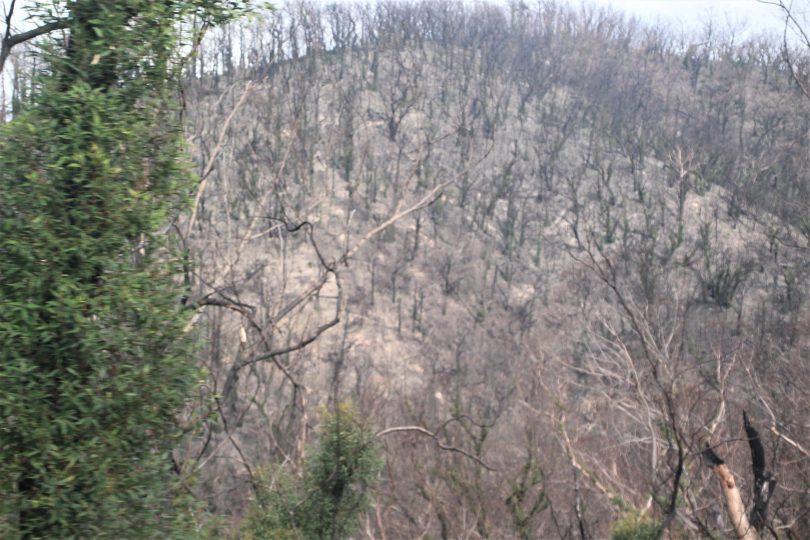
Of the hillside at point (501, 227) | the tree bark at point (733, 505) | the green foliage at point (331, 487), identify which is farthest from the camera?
the hillside at point (501, 227)

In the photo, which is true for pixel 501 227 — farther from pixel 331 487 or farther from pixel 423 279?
pixel 331 487

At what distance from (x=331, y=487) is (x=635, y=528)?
11.4 ft

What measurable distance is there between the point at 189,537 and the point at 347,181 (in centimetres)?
4483

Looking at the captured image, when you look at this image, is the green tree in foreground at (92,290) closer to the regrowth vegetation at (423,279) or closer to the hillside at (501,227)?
the regrowth vegetation at (423,279)

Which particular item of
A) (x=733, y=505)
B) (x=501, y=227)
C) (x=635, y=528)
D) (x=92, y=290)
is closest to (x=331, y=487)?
(x=635, y=528)

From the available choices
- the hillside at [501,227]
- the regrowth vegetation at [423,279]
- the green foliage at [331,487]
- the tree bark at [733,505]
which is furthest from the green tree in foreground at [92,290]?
the hillside at [501,227]

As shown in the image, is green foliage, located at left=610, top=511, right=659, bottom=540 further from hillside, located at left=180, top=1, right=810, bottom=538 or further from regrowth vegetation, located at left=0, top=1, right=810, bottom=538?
hillside, located at left=180, top=1, right=810, bottom=538

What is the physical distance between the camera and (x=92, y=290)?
424 centimetres

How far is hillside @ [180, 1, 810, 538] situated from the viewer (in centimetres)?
2417

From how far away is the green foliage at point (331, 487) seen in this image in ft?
28.5

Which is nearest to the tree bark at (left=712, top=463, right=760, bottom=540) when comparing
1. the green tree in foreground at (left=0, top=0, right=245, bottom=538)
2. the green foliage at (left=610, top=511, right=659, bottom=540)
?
the green foliage at (left=610, top=511, right=659, bottom=540)

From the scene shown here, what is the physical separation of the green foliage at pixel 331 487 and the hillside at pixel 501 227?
28.7 ft

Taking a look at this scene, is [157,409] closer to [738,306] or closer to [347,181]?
[738,306]

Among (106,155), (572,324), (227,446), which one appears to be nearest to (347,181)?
(572,324)
